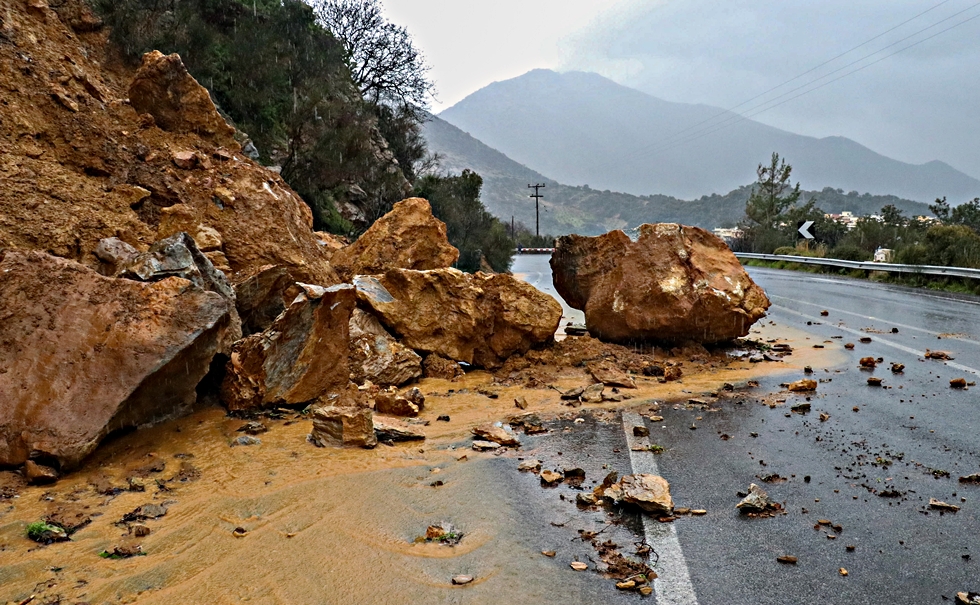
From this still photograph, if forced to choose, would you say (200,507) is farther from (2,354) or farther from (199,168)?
(199,168)

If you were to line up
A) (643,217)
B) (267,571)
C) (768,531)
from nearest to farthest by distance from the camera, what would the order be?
(267,571) < (768,531) < (643,217)

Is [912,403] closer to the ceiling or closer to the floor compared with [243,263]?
closer to the floor

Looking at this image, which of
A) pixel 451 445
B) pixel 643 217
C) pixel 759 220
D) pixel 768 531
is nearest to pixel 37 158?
pixel 451 445

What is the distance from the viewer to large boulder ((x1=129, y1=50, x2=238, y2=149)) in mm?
9078

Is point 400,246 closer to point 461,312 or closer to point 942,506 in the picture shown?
point 461,312

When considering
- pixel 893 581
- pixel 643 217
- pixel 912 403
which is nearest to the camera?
pixel 893 581

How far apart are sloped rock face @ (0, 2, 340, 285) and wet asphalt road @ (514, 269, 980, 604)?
5058mm

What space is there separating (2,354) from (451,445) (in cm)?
356

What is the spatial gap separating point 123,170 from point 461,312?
185 inches

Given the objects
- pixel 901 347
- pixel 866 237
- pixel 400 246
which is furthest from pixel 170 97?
pixel 866 237

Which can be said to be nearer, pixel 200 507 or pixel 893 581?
pixel 893 581

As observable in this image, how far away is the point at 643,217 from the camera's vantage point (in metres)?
140

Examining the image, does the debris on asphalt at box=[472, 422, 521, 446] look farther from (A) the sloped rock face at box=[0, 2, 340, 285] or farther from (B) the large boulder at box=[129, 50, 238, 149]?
(B) the large boulder at box=[129, 50, 238, 149]

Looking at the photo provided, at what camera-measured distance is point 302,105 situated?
696 inches
